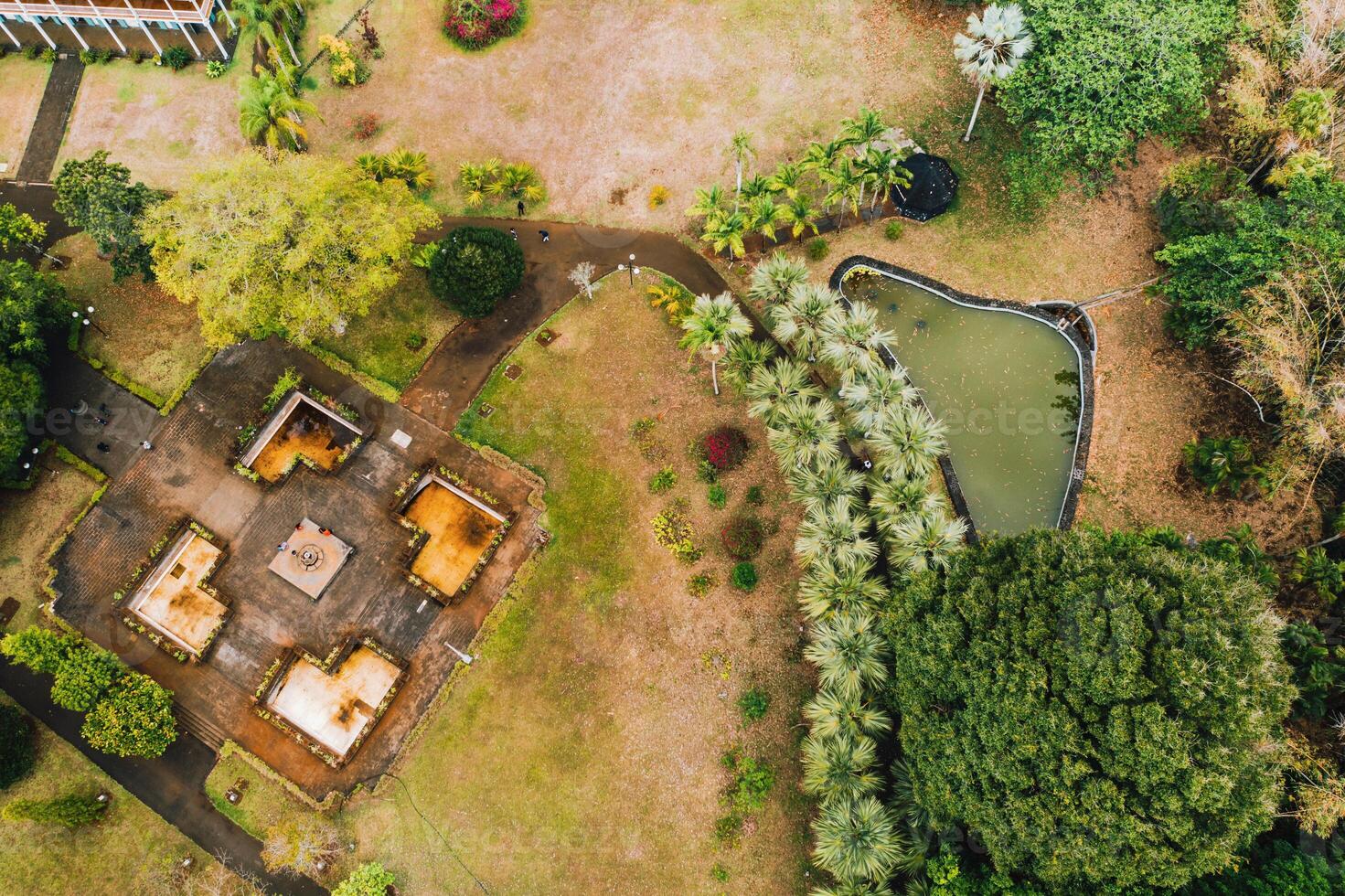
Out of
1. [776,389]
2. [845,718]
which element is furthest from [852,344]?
[845,718]

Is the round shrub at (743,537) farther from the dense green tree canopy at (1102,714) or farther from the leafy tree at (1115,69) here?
the leafy tree at (1115,69)

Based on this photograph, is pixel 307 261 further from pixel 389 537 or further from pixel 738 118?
pixel 738 118

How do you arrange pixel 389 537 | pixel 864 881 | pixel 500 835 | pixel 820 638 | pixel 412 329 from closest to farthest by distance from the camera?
pixel 864 881 → pixel 820 638 → pixel 500 835 → pixel 389 537 → pixel 412 329

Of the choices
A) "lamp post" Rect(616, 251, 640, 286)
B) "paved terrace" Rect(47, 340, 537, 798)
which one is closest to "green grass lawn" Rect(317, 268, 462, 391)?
"paved terrace" Rect(47, 340, 537, 798)

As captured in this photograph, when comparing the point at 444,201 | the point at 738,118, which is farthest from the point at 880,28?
the point at 444,201

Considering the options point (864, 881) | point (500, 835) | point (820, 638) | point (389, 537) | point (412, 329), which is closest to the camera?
point (864, 881)

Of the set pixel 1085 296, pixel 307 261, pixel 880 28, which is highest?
pixel 880 28

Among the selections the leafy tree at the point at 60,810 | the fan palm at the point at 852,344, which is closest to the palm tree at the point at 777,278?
the fan palm at the point at 852,344

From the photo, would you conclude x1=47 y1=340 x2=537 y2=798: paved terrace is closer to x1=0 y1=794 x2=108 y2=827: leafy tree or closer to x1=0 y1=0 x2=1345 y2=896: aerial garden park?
x1=0 y1=0 x2=1345 y2=896: aerial garden park
